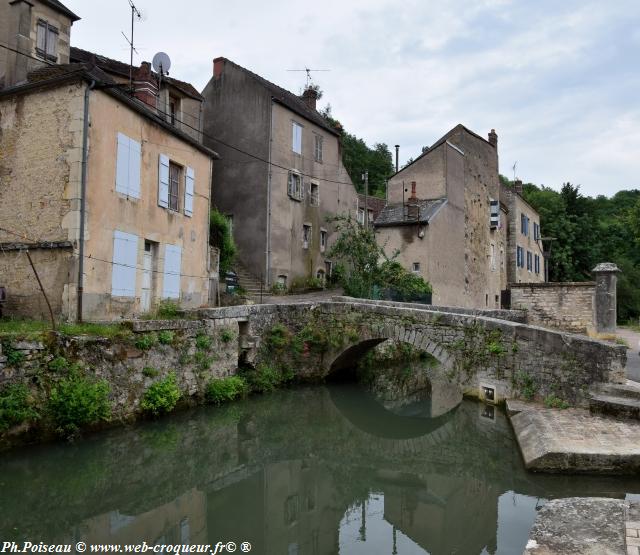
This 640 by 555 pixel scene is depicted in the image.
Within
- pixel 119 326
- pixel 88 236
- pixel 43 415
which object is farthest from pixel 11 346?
pixel 88 236

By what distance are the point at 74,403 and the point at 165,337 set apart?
89.4 inches

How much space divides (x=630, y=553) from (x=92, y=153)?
954 cm

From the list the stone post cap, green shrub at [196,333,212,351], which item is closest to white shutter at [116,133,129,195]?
green shrub at [196,333,212,351]

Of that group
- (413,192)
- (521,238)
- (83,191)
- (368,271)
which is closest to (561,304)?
(368,271)

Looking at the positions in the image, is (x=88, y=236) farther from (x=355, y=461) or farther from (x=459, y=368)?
(x=459, y=368)

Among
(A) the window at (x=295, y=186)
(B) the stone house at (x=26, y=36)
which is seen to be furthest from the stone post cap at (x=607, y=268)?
(B) the stone house at (x=26, y=36)

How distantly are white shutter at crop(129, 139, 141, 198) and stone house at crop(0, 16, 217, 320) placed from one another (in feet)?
0.07

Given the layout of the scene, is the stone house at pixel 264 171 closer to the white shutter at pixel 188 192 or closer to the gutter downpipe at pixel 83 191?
the white shutter at pixel 188 192

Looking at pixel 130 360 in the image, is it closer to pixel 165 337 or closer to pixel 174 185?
pixel 165 337

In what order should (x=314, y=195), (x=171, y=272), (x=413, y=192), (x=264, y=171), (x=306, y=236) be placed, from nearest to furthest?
(x=171, y=272) < (x=264, y=171) < (x=306, y=236) < (x=314, y=195) < (x=413, y=192)

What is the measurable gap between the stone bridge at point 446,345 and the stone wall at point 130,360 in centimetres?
59

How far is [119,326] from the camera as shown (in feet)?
28.6

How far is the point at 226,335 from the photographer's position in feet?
36.1

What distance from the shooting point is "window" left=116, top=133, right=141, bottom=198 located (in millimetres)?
10234
